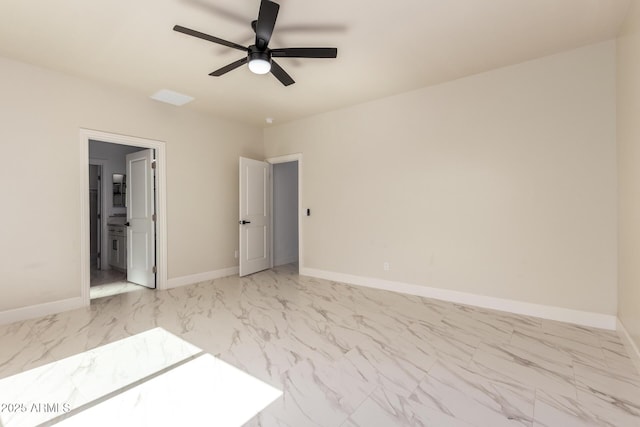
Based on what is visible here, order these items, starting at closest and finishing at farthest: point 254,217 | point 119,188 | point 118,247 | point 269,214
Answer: point 254,217, point 118,247, point 269,214, point 119,188

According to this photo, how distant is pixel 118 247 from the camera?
18.0 feet

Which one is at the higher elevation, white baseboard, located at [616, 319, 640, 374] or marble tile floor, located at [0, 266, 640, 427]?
white baseboard, located at [616, 319, 640, 374]

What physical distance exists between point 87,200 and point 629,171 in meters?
5.27

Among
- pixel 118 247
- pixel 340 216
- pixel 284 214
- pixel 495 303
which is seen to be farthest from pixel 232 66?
pixel 118 247

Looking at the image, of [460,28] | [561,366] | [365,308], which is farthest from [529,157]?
[365,308]

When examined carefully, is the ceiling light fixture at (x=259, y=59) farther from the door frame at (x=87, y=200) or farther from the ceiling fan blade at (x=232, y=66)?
the door frame at (x=87, y=200)

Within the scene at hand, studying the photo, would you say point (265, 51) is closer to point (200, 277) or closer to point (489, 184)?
point (489, 184)

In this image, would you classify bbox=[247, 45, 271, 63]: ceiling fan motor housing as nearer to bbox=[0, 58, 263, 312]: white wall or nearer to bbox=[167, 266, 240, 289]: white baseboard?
bbox=[0, 58, 263, 312]: white wall

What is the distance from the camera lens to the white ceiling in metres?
2.28

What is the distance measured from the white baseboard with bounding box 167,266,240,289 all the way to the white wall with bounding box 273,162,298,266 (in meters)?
1.00

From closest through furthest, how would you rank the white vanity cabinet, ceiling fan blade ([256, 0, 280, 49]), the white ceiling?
ceiling fan blade ([256, 0, 280, 49]), the white ceiling, the white vanity cabinet

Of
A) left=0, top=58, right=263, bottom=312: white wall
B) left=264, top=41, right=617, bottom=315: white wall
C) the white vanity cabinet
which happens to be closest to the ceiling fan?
left=264, top=41, right=617, bottom=315: white wall

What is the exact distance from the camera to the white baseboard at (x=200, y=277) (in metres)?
4.34

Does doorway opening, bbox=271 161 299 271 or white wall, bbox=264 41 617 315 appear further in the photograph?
doorway opening, bbox=271 161 299 271
